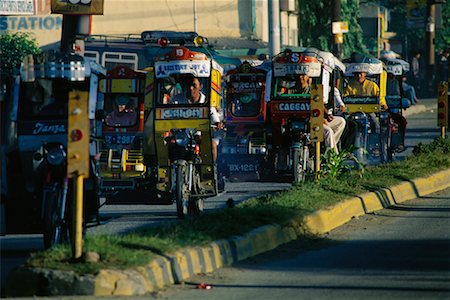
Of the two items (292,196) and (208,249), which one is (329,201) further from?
(208,249)

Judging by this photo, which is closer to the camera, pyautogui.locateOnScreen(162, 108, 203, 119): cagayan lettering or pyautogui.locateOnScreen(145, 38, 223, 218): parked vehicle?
pyautogui.locateOnScreen(145, 38, 223, 218): parked vehicle

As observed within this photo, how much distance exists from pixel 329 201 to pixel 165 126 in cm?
238

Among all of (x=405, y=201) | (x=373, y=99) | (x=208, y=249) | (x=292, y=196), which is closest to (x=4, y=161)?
(x=208, y=249)

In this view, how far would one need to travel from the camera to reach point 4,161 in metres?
12.2

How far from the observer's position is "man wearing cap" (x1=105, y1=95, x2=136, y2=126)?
55.8ft

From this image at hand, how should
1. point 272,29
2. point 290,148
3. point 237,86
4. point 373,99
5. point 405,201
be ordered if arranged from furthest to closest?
point 272,29, point 373,99, point 237,86, point 290,148, point 405,201

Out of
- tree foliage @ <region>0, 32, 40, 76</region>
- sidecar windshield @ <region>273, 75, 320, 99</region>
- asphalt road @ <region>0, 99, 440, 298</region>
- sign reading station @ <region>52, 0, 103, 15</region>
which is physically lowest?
asphalt road @ <region>0, 99, 440, 298</region>

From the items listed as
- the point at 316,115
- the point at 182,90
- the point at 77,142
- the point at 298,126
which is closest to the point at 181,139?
the point at 182,90

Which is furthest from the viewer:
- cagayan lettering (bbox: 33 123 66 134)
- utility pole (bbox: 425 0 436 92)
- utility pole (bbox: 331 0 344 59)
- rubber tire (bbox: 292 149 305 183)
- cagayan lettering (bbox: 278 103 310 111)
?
utility pole (bbox: 425 0 436 92)

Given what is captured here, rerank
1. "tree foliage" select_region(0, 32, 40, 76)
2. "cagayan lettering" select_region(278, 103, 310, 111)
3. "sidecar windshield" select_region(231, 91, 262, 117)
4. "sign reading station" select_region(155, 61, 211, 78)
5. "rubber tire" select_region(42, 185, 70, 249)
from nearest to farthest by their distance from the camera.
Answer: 1. "rubber tire" select_region(42, 185, 70, 249)
2. "sign reading station" select_region(155, 61, 211, 78)
3. "cagayan lettering" select_region(278, 103, 310, 111)
4. "sidecar windshield" select_region(231, 91, 262, 117)
5. "tree foliage" select_region(0, 32, 40, 76)

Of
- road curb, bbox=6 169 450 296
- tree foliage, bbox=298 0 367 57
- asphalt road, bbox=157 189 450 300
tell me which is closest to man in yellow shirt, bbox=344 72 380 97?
road curb, bbox=6 169 450 296

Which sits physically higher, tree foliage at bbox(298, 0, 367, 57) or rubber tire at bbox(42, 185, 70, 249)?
tree foliage at bbox(298, 0, 367, 57)

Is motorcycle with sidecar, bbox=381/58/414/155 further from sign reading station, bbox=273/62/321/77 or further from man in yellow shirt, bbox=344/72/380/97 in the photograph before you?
sign reading station, bbox=273/62/321/77

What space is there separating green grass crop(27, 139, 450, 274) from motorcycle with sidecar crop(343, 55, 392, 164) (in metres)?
3.70
